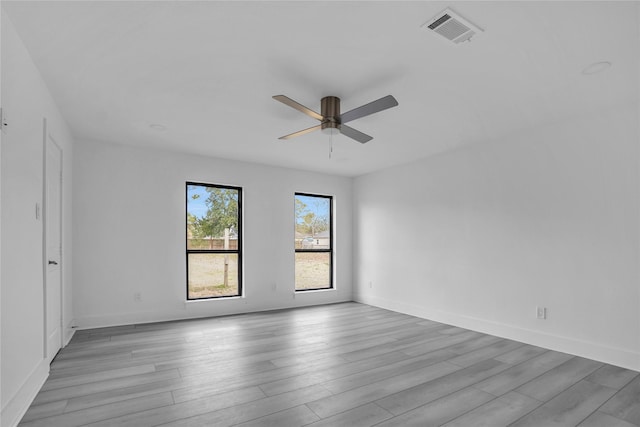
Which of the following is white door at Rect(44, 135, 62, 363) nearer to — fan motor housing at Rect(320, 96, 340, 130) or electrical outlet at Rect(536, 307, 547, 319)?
fan motor housing at Rect(320, 96, 340, 130)

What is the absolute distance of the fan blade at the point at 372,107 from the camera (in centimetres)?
263

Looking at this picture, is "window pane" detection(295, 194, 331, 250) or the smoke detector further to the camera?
"window pane" detection(295, 194, 331, 250)

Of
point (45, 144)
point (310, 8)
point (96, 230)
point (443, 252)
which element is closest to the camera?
point (310, 8)

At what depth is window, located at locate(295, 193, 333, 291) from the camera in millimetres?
6336

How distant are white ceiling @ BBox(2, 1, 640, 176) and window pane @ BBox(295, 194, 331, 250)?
245 cm

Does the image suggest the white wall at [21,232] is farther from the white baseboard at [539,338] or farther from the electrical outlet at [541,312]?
the electrical outlet at [541,312]

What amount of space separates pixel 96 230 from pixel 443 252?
4653 mm

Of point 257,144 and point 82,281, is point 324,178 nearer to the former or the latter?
point 257,144

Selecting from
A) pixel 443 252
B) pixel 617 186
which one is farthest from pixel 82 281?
pixel 617 186

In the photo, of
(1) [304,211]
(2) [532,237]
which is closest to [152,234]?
(1) [304,211]

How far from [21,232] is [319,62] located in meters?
2.27

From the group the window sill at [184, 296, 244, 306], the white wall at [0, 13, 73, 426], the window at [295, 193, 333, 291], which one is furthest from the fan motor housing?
the window sill at [184, 296, 244, 306]

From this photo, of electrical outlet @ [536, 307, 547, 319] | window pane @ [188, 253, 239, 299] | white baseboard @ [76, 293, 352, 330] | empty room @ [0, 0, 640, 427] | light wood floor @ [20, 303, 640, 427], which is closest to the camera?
empty room @ [0, 0, 640, 427]

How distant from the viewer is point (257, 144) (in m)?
4.66
